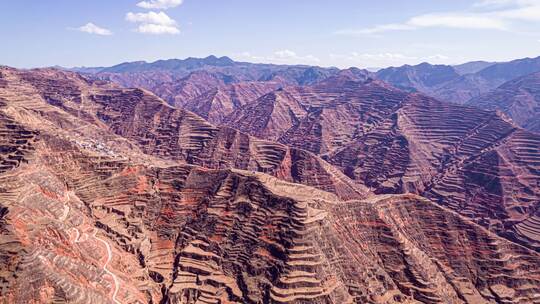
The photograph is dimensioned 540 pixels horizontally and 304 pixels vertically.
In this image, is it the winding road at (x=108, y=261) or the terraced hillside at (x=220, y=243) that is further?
the terraced hillside at (x=220, y=243)

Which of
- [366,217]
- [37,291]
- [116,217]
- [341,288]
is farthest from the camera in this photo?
[116,217]

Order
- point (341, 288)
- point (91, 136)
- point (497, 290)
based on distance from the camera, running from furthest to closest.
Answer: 1. point (91, 136)
2. point (497, 290)
3. point (341, 288)

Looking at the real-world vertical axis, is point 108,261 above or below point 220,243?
below

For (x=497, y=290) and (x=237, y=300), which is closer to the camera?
(x=237, y=300)

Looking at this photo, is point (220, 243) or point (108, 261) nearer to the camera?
point (108, 261)

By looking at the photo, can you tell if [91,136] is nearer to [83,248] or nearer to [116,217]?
[116,217]

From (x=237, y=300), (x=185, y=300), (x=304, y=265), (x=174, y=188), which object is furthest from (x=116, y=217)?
(x=304, y=265)

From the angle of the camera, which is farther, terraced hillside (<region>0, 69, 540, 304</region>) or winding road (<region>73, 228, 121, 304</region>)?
terraced hillside (<region>0, 69, 540, 304</region>)

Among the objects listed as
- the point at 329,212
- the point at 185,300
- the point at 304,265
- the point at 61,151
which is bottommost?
the point at 185,300
